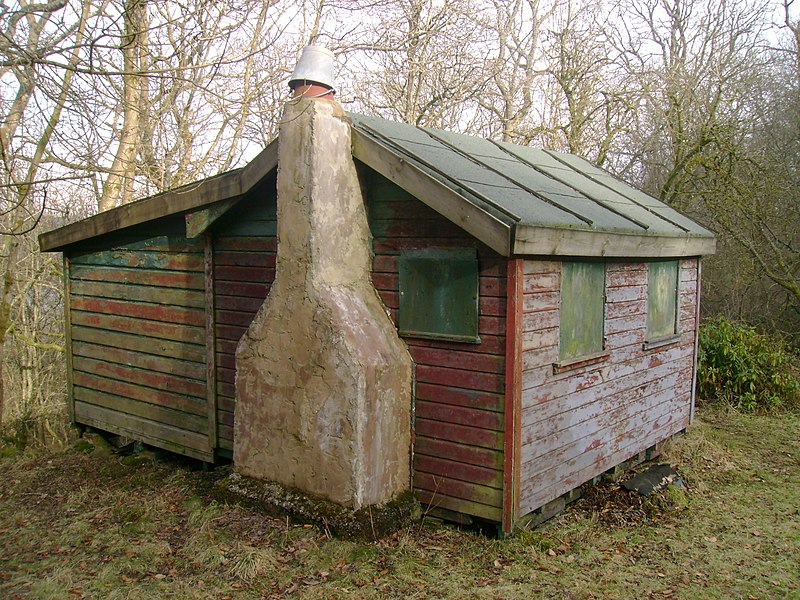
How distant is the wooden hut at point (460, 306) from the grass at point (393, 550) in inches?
17.0

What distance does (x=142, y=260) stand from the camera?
8.10 meters

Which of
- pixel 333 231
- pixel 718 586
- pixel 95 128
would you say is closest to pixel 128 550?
pixel 333 231

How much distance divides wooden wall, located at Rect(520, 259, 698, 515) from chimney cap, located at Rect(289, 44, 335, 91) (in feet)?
7.77

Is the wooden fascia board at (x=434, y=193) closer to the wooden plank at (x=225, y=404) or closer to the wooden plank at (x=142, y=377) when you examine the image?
the wooden plank at (x=225, y=404)

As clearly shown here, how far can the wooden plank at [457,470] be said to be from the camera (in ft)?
18.3

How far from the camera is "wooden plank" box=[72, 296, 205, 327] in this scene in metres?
7.66

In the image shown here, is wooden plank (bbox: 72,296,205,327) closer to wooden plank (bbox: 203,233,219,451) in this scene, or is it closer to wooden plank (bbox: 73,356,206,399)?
wooden plank (bbox: 203,233,219,451)

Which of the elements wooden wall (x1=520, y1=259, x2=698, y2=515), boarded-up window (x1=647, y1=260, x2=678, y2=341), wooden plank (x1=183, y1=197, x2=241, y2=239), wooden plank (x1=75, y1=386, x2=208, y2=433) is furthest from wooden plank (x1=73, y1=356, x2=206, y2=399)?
boarded-up window (x1=647, y1=260, x2=678, y2=341)

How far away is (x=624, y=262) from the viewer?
702 cm

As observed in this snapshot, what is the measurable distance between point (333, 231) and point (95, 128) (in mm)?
2106

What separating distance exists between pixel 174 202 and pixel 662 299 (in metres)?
5.43

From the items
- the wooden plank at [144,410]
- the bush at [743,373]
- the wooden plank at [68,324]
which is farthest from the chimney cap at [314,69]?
the bush at [743,373]

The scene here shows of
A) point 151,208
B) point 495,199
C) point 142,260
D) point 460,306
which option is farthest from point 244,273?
point 495,199

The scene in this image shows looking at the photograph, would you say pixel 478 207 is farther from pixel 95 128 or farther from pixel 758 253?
pixel 758 253
